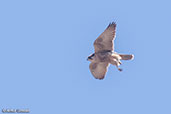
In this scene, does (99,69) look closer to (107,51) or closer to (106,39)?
(107,51)

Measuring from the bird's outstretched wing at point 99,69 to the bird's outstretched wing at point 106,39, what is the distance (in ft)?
2.51

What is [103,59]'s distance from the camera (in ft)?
52.4

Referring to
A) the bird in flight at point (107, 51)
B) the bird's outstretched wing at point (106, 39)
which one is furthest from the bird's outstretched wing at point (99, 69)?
the bird's outstretched wing at point (106, 39)

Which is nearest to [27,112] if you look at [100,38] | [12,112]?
[12,112]

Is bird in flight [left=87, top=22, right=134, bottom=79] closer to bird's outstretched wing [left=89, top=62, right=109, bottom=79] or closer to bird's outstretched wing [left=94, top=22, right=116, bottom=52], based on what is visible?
bird's outstretched wing [left=94, top=22, right=116, bottom=52]

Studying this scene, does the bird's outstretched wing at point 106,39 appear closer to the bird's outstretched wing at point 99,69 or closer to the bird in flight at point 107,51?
the bird in flight at point 107,51

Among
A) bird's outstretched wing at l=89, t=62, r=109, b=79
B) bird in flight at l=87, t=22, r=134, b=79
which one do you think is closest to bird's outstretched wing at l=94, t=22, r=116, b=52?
bird in flight at l=87, t=22, r=134, b=79

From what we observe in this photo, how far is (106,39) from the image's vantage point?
15.8 metres

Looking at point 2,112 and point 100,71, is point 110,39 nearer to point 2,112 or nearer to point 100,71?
point 100,71

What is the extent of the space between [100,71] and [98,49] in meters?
1.17

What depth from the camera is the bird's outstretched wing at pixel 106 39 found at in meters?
15.7

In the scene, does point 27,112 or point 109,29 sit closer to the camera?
point 109,29

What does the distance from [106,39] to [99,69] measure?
1.58m

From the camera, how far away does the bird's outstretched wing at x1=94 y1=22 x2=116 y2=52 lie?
1570cm
